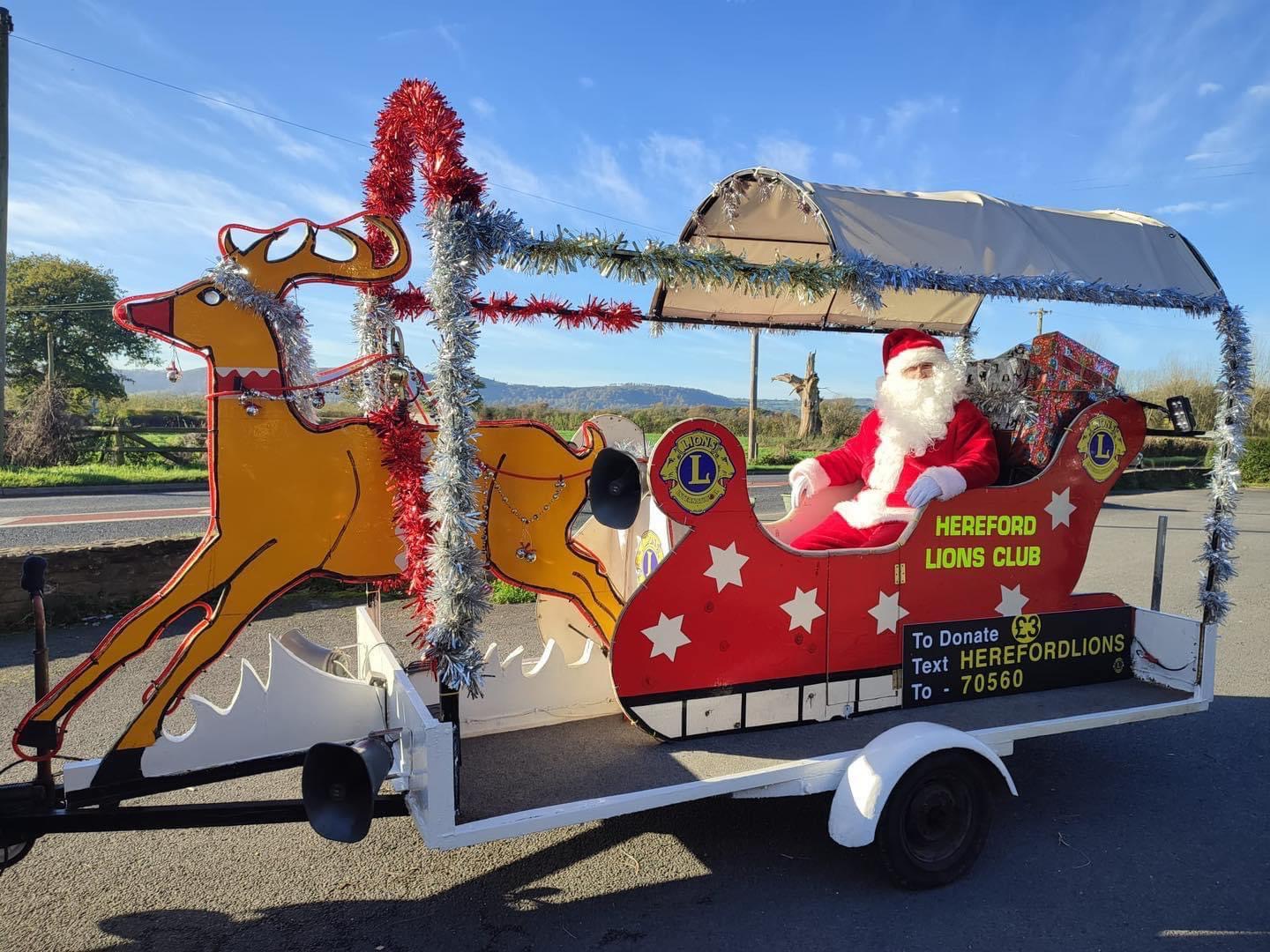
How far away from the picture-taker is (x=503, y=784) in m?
3.03

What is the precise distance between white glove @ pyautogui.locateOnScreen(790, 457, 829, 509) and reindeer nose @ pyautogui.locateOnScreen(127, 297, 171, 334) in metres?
3.25

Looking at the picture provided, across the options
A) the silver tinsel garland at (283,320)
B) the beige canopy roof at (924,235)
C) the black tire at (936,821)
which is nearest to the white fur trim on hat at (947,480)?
the beige canopy roof at (924,235)

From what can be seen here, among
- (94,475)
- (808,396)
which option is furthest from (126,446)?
(808,396)

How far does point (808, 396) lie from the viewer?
1062 inches

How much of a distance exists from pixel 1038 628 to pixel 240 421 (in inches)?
152

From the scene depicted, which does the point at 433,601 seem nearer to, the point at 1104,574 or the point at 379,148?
the point at 379,148

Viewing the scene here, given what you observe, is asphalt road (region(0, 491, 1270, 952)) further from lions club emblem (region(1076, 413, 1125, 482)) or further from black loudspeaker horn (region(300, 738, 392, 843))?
lions club emblem (region(1076, 413, 1125, 482))

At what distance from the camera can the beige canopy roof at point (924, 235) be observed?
3.60 m

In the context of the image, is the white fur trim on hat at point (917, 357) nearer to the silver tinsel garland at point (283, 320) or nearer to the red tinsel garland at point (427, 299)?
the red tinsel garland at point (427, 299)

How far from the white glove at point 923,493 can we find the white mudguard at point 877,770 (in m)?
1.04

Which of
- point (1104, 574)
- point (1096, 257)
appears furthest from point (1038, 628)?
point (1104, 574)

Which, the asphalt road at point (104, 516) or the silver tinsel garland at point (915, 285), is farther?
the asphalt road at point (104, 516)

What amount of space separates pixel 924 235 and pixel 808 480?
160 cm

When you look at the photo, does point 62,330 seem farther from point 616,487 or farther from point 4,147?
point 616,487
